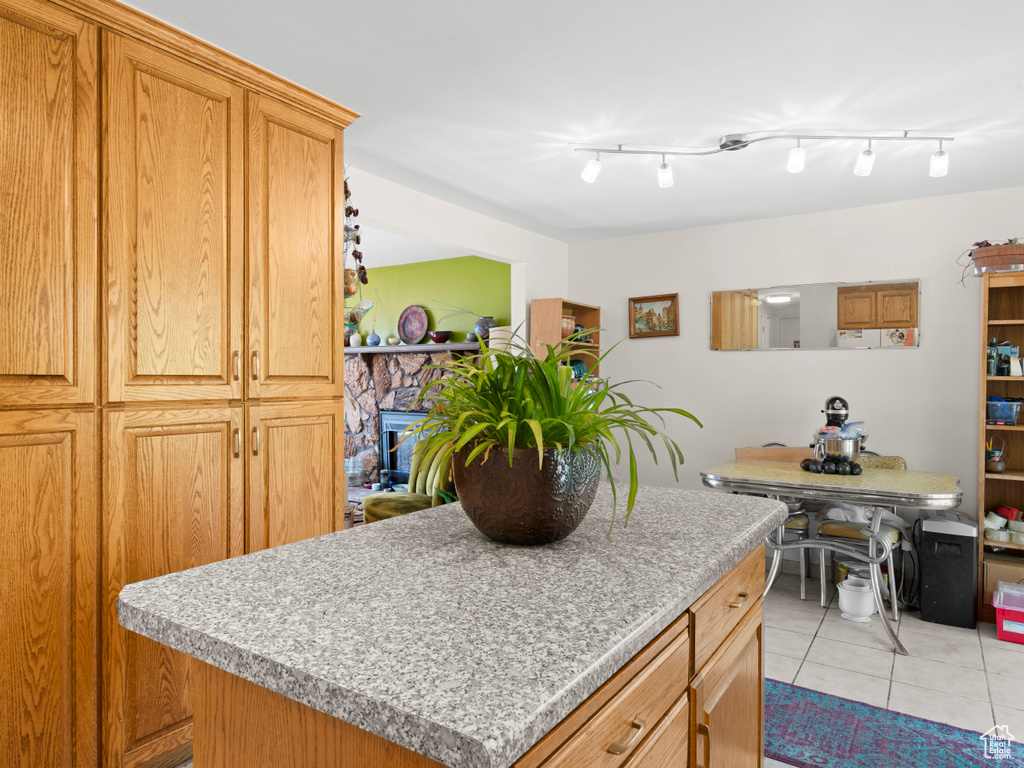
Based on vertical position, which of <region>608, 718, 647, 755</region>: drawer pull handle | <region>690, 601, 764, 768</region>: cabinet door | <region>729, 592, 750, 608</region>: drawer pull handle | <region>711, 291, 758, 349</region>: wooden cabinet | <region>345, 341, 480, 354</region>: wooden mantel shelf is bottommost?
<region>690, 601, 764, 768</region>: cabinet door

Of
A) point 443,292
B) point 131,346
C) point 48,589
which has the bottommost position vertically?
point 48,589

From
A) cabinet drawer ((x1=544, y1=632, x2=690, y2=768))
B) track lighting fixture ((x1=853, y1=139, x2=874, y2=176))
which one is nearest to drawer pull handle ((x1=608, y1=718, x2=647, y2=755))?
cabinet drawer ((x1=544, y1=632, x2=690, y2=768))

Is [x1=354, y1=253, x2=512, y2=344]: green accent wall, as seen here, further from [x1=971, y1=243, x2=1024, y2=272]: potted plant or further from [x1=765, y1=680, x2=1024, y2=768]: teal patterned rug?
[x1=765, y1=680, x2=1024, y2=768]: teal patterned rug

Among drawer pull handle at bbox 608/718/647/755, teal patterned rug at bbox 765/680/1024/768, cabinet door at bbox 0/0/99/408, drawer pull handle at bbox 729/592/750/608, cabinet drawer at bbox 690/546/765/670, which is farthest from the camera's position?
teal patterned rug at bbox 765/680/1024/768

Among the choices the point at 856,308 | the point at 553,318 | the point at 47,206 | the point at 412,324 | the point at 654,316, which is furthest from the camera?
the point at 412,324

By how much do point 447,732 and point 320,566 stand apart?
1.86 ft

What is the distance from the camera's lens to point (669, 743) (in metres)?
0.97

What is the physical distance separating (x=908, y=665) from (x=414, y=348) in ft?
14.9

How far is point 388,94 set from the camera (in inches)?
97.8

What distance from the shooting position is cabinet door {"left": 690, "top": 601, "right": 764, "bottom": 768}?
3.53 feet

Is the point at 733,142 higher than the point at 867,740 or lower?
higher

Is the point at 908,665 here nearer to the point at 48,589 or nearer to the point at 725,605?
the point at 725,605

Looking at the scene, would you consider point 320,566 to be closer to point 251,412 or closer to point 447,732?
point 447,732

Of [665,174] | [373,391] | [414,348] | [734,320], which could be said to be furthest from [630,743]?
[373,391]
